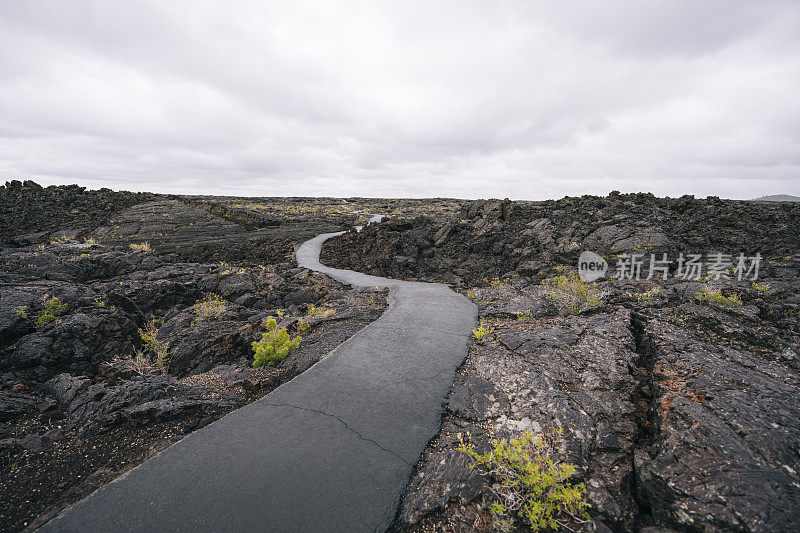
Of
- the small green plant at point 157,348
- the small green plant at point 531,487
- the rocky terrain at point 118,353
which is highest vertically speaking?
the small green plant at point 531,487

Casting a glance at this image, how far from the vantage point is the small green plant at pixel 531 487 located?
3.10m

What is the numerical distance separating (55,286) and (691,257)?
23.6 metres

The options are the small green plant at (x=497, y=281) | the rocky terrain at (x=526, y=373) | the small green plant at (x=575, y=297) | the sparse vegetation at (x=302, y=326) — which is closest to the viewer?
the rocky terrain at (x=526, y=373)

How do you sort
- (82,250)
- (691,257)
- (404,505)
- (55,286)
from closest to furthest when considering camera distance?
(404,505) < (55,286) < (691,257) < (82,250)

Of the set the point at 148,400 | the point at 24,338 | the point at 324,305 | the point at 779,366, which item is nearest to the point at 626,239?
the point at 779,366

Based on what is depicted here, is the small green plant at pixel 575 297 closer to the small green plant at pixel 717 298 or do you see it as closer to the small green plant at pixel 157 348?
the small green plant at pixel 717 298

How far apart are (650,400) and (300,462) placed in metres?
5.43

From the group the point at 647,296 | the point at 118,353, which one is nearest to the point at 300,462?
the point at 118,353

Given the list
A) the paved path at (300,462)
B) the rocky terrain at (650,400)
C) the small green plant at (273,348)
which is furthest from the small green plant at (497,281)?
the small green plant at (273,348)

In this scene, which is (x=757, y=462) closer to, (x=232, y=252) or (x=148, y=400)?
(x=148, y=400)

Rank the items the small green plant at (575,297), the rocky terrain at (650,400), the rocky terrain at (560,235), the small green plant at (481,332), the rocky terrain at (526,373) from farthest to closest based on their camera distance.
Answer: the rocky terrain at (560,235) < the small green plant at (575,297) < the small green plant at (481,332) < the rocky terrain at (526,373) < the rocky terrain at (650,400)

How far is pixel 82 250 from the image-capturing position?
54.7 ft

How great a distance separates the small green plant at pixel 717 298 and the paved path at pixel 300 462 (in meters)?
6.97

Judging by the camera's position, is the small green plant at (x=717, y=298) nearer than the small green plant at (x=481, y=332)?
Yes
